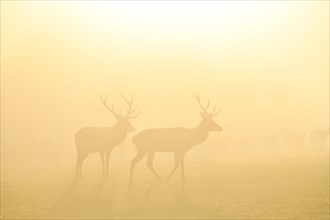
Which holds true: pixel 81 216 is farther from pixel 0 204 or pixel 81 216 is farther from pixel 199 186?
pixel 199 186

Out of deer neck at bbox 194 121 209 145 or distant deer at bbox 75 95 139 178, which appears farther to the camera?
distant deer at bbox 75 95 139 178

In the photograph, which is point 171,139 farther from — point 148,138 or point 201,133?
point 201,133

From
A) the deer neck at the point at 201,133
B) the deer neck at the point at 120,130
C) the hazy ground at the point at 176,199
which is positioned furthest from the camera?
the deer neck at the point at 120,130

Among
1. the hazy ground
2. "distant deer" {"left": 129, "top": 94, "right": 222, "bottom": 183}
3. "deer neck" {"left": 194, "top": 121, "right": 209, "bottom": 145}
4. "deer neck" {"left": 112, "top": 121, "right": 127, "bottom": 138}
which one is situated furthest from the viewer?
"deer neck" {"left": 112, "top": 121, "right": 127, "bottom": 138}

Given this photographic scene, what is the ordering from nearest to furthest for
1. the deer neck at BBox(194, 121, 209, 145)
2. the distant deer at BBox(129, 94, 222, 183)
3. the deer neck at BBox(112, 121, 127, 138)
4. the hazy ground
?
the hazy ground, the distant deer at BBox(129, 94, 222, 183), the deer neck at BBox(194, 121, 209, 145), the deer neck at BBox(112, 121, 127, 138)

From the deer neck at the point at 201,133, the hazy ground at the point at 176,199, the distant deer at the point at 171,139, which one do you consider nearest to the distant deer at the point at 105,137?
the distant deer at the point at 171,139

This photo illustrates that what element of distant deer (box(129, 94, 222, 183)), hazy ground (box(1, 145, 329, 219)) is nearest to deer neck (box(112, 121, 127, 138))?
distant deer (box(129, 94, 222, 183))

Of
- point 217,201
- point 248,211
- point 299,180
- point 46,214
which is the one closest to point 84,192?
point 46,214

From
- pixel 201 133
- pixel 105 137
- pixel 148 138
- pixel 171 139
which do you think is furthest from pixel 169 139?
pixel 105 137

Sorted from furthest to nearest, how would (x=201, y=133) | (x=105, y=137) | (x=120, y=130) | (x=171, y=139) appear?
1. (x=105, y=137)
2. (x=120, y=130)
3. (x=201, y=133)
4. (x=171, y=139)

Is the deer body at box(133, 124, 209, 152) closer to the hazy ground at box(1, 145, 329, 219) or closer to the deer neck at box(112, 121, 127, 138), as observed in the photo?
the deer neck at box(112, 121, 127, 138)

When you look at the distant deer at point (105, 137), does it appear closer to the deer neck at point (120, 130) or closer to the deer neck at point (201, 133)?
the deer neck at point (120, 130)

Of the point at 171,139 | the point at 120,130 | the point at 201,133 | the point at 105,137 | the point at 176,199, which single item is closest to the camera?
the point at 176,199

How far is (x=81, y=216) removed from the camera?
17.4m
